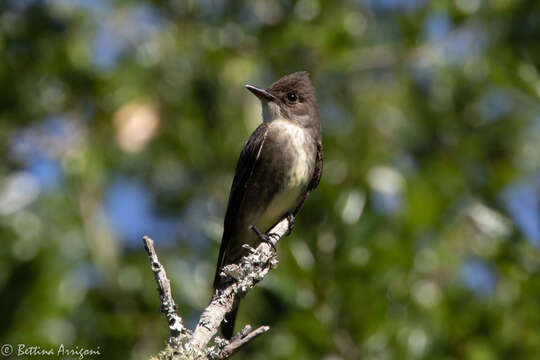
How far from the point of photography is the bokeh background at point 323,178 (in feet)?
15.7

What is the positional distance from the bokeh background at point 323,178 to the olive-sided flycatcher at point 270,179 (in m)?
0.19

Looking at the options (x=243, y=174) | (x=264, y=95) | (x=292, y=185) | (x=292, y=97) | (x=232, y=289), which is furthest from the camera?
(x=292, y=97)

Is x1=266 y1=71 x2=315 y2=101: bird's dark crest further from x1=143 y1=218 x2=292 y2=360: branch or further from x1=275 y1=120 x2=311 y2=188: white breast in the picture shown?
x1=143 y1=218 x2=292 y2=360: branch

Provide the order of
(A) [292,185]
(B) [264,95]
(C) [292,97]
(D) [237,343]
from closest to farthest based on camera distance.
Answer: (D) [237,343], (A) [292,185], (B) [264,95], (C) [292,97]

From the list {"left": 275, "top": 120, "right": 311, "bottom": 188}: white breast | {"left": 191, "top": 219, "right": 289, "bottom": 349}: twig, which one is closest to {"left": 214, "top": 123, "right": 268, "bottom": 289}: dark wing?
{"left": 275, "top": 120, "right": 311, "bottom": 188}: white breast

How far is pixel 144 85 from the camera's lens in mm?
6648

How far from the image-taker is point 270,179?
4641 millimetres

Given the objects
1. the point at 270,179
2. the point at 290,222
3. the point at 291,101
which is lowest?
the point at 290,222

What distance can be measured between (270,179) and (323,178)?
1.79 ft

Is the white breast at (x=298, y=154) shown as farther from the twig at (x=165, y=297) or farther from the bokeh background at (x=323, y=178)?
the twig at (x=165, y=297)

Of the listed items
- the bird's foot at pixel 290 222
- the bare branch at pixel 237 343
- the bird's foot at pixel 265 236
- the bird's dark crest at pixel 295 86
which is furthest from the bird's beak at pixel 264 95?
the bare branch at pixel 237 343

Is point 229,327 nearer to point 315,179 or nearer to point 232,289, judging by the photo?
point 315,179

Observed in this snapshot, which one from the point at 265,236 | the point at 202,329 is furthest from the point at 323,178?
the point at 202,329

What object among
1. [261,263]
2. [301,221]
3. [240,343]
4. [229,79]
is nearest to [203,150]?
[229,79]
